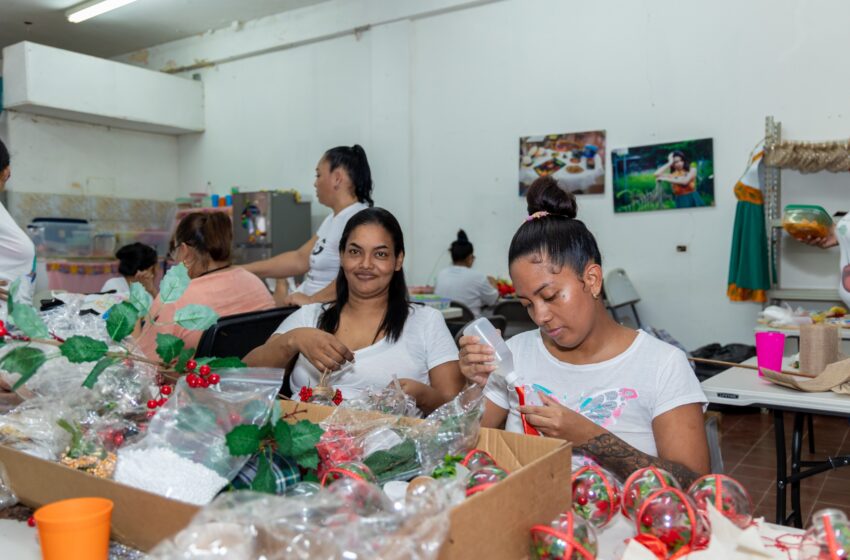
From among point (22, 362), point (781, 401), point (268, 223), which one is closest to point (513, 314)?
point (268, 223)

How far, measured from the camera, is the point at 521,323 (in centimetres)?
601

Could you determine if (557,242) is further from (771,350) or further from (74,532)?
(771,350)

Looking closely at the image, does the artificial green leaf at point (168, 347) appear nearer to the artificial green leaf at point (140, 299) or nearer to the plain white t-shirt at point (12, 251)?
the artificial green leaf at point (140, 299)

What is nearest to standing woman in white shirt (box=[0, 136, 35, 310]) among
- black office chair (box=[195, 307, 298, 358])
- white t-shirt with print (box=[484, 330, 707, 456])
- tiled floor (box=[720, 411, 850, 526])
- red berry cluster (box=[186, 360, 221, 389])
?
black office chair (box=[195, 307, 298, 358])

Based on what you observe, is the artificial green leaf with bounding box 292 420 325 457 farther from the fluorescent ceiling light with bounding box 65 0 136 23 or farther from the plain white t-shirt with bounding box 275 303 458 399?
the fluorescent ceiling light with bounding box 65 0 136 23

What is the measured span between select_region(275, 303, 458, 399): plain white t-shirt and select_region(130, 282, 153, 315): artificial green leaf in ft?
3.23

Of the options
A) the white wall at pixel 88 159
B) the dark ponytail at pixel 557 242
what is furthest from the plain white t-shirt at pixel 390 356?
the white wall at pixel 88 159

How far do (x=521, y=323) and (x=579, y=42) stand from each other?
8.01 ft

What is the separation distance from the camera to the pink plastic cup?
104 inches

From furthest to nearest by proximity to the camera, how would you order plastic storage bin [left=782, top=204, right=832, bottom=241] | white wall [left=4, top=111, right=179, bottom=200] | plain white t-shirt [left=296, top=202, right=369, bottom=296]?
white wall [left=4, top=111, right=179, bottom=200] < plastic storage bin [left=782, top=204, right=832, bottom=241] < plain white t-shirt [left=296, top=202, right=369, bottom=296]

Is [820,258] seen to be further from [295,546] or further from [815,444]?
[295,546]

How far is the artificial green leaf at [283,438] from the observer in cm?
110

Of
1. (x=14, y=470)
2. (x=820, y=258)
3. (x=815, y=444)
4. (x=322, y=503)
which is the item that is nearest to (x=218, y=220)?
(x=14, y=470)

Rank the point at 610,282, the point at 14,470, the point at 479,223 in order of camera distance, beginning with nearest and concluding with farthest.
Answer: the point at 14,470, the point at 610,282, the point at 479,223
